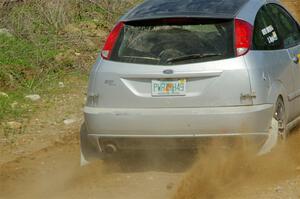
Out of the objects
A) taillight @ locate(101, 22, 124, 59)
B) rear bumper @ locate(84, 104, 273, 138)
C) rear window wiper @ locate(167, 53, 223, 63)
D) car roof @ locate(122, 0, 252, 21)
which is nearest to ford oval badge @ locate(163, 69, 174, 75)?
rear window wiper @ locate(167, 53, 223, 63)

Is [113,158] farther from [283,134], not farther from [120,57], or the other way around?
[283,134]

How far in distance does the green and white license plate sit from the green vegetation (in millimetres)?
3608

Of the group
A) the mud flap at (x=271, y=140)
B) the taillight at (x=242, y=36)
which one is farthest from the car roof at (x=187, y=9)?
the mud flap at (x=271, y=140)

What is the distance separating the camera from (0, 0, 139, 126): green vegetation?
451 inches

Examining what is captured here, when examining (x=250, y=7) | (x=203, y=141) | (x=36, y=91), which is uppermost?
(x=250, y=7)

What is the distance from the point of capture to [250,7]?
7.69m

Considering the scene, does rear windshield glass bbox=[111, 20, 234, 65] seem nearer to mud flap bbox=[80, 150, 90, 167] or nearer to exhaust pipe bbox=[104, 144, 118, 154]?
exhaust pipe bbox=[104, 144, 118, 154]

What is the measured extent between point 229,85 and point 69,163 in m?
2.24

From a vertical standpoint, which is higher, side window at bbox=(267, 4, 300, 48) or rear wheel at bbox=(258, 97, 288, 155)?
side window at bbox=(267, 4, 300, 48)

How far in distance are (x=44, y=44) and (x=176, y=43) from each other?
20.8 feet

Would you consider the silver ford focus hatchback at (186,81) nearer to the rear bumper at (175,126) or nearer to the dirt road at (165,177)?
the rear bumper at (175,126)

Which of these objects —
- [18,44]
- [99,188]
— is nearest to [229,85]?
[99,188]

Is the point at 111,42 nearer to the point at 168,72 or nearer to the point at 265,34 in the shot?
the point at 168,72

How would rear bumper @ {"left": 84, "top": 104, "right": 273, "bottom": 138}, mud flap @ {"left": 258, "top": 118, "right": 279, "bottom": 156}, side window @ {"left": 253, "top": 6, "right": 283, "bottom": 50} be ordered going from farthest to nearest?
side window @ {"left": 253, "top": 6, "right": 283, "bottom": 50} → mud flap @ {"left": 258, "top": 118, "right": 279, "bottom": 156} → rear bumper @ {"left": 84, "top": 104, "right": 273, "bottom": 138}
